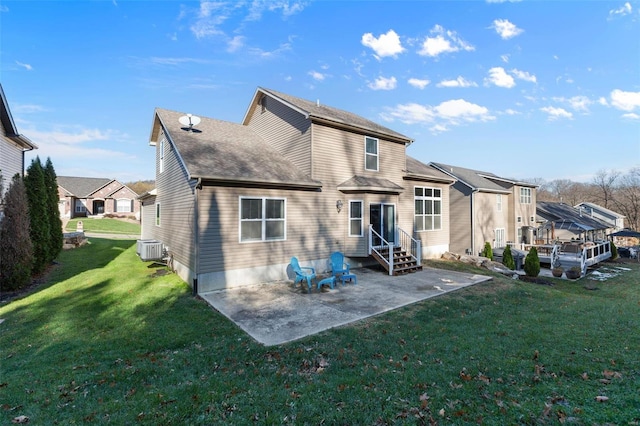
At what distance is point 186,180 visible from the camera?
33.2 ft

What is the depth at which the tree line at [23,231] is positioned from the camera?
369 inches

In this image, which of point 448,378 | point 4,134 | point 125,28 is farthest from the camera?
point 4,134

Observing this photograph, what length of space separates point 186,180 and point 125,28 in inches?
277

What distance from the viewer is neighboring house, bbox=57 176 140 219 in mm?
40603

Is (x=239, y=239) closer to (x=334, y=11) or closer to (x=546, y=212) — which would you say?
(x=334, y=11)

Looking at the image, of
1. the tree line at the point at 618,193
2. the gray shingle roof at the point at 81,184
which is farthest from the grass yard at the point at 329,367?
the tree line at the point at 618,193

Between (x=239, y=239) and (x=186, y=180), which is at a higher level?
(x=186, y=180)

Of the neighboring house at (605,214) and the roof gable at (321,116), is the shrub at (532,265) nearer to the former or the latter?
the roof gable at (321,116)

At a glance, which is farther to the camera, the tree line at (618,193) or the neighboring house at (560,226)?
the tree line at (618,193)

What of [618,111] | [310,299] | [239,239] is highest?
[618,111]

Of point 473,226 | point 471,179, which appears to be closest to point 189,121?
point 473,226

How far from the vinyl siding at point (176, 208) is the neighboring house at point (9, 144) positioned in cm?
563

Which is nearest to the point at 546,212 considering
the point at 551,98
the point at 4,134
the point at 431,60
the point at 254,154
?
the point at 551,98

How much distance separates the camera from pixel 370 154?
1352cm
